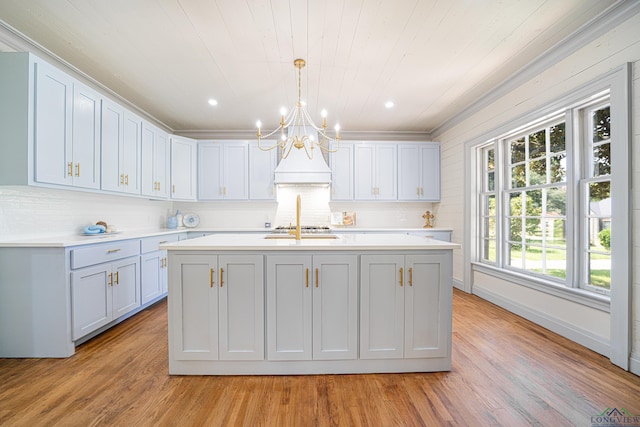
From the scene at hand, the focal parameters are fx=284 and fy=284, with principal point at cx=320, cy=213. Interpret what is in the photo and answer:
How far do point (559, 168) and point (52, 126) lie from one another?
4.59m

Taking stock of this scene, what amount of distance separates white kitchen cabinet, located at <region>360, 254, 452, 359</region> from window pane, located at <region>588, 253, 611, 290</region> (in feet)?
4.90

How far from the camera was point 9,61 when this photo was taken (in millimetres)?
2119

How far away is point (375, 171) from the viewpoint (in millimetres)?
4934

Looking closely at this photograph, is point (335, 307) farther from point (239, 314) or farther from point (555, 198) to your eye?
point (555, 198)

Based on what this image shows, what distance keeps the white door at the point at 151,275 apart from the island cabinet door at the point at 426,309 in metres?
2.92

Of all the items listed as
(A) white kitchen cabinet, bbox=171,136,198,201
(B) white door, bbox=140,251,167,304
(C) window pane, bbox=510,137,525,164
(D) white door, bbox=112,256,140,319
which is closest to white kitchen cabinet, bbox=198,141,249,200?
(A) white kitchen cabinet, bbox=171,136,198,201

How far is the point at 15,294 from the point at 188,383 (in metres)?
1.61

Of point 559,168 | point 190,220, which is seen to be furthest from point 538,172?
point 190,220

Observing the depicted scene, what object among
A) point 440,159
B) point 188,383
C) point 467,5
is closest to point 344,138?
point 440,159

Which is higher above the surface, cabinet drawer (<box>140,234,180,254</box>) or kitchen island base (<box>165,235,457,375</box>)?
cabinet drawer (<box>140,234,180,254</box>)

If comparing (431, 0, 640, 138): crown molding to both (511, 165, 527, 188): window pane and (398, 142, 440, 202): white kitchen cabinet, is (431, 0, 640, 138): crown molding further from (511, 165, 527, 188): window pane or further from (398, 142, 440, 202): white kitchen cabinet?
(398, 142, 440, 202): white kitchen cabinet

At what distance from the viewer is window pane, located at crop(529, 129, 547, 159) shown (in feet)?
9.95

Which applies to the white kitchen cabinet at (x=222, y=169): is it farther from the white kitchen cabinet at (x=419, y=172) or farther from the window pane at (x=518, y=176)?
the window pane at (x=518, y=176)

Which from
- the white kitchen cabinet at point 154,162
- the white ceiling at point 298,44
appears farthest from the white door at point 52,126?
the white kitchen cabinet at point 154,162
